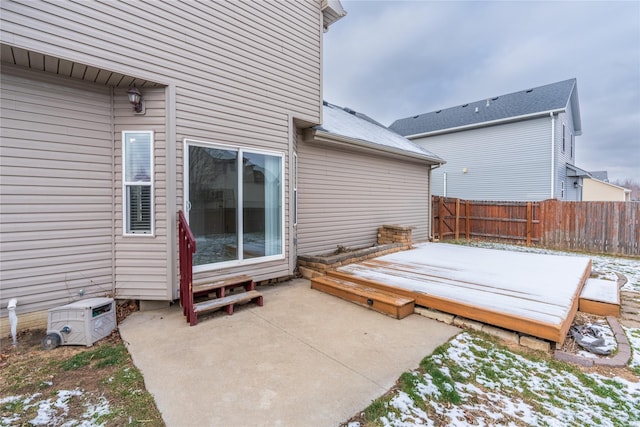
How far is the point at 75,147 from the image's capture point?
130 inches

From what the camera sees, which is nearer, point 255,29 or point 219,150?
point 219,150

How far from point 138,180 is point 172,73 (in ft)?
4.79

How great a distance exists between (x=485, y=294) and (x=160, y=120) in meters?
4.85

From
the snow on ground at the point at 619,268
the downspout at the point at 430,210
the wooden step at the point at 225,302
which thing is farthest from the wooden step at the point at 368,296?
the downspout at the point at 430,210

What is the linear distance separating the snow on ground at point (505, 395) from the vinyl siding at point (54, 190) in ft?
12.3

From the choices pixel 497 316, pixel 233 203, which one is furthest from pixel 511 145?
pixel 233 203

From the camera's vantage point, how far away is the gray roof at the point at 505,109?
12727 mm

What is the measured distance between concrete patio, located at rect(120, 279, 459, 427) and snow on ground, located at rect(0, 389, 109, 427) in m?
0.32

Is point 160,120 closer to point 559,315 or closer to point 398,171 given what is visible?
point 559,315

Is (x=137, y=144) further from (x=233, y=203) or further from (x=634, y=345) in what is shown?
(x=634, y=345)

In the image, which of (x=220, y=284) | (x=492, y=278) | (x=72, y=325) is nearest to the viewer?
(x=72, y=325)

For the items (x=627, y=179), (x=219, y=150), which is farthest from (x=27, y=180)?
(x=627, y=179)

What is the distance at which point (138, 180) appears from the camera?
11.8 feet

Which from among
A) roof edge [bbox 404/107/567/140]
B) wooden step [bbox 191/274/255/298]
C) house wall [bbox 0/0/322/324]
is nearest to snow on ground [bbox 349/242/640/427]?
wooden step [bbox 191/274/255/298]
